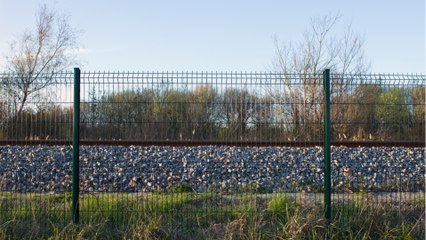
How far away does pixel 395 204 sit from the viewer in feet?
27.6

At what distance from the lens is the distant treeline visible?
803 cm

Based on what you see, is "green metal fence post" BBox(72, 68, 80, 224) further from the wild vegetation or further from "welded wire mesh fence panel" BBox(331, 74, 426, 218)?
"welded wire mesh fence panel" BBox(331, 74, 426, 218)

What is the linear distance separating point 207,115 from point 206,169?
10.8 ft

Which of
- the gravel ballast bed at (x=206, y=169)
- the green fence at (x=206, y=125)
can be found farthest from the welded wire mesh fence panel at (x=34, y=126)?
the gravel ballast bed at (x=206, y=169)

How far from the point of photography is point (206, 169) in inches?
453

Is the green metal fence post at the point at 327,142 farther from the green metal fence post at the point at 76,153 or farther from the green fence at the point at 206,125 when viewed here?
the green metal fence post at the point at 76,153

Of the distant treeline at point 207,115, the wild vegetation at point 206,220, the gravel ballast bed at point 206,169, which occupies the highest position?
the distant treeline at point 207,115

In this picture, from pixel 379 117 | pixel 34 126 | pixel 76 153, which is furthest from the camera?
pixel 379 117

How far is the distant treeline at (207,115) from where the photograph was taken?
8.03 metres

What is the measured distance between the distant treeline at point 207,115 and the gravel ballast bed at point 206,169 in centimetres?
181

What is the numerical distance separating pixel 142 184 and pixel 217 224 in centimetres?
393

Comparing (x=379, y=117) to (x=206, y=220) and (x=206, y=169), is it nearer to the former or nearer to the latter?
(x=206, y=220)

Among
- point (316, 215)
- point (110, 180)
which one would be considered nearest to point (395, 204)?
point (316, 215)

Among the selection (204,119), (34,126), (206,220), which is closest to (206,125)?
(204,119)
